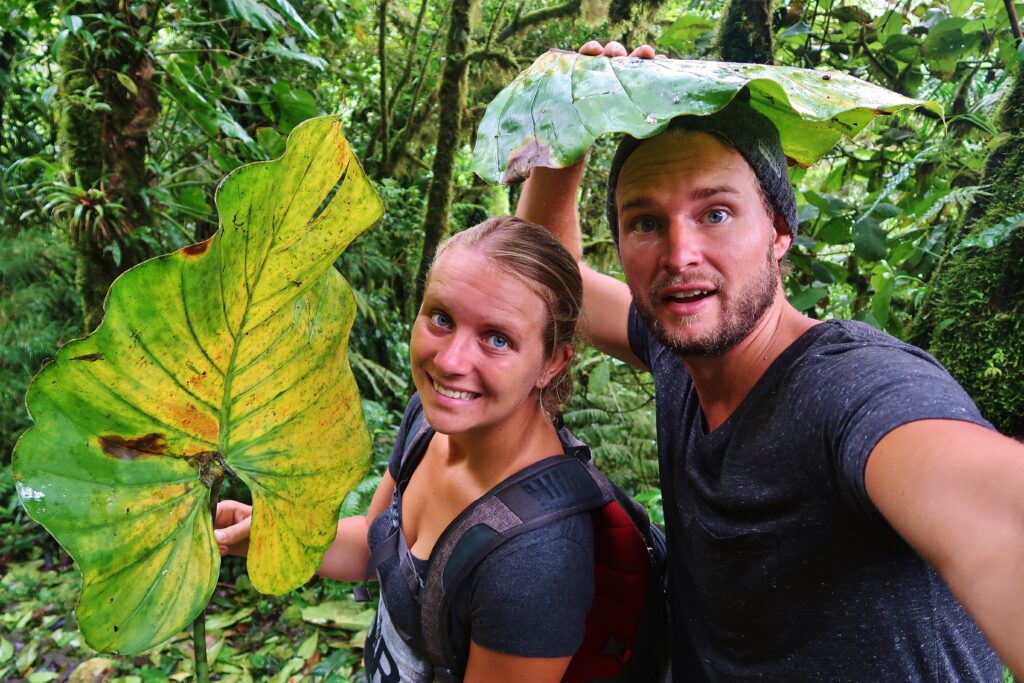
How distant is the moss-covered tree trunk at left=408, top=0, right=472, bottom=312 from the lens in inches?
114

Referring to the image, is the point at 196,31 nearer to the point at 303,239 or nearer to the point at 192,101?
the point at 192,101

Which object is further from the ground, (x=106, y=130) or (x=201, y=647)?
(x=106, y=130)

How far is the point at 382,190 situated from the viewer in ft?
13.8

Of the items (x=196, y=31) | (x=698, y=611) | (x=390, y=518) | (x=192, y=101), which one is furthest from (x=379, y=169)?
(x=698, y=611)

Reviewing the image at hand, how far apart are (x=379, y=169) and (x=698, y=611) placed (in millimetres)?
4334

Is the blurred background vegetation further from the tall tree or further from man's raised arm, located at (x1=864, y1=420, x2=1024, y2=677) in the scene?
man's raised arm, located at (x1=864, y1=420, x2=1024, y2=677)

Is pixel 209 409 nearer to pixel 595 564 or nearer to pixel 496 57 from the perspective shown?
pixel 595 564

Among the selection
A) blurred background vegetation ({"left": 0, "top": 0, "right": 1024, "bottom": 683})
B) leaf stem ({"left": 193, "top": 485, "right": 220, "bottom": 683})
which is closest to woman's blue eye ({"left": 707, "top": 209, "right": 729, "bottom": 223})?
leaf stem ({"left": 193, "top": 485, "right": 220, "bottom": 683})

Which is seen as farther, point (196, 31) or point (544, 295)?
point (196, 31)

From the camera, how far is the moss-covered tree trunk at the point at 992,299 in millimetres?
1454

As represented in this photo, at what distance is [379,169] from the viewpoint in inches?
185

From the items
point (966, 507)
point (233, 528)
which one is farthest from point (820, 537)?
point (233, 528)

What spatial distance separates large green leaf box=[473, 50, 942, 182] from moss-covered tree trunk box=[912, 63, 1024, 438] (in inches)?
41.8

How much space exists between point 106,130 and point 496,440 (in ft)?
5.78
